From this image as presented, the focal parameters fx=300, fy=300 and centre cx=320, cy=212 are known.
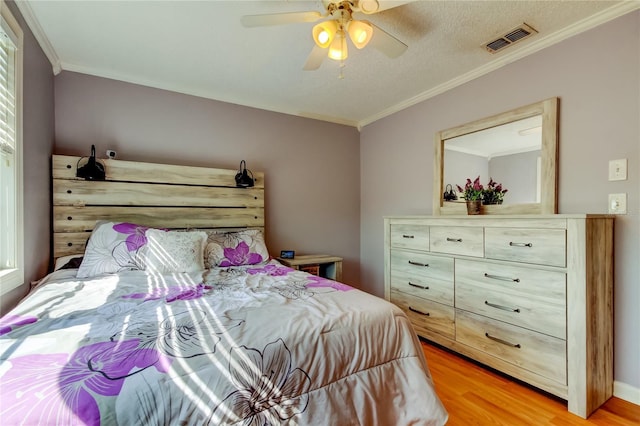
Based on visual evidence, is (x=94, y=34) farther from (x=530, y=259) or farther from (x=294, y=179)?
(x=530, y=259)

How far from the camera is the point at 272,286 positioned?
1729 millimetres

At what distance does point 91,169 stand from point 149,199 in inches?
17.9

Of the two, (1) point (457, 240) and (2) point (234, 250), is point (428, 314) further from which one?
(2) point (234, 250)

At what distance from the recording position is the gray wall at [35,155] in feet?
5.86

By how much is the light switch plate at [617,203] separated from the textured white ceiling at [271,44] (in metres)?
1.07

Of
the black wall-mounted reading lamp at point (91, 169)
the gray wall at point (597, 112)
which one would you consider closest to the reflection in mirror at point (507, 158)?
the gray wall at point (597, 112)

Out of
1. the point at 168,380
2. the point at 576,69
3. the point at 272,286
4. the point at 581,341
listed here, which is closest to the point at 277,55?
the point at 272,286

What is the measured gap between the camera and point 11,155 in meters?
1.65

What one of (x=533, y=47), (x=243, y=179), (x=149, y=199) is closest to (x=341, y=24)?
(x=533, y=47)

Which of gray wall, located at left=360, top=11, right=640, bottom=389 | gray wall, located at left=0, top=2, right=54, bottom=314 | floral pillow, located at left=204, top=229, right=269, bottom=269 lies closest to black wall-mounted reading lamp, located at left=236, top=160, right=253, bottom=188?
floral pillow, located at left=204, top=229, right=269, bottom=269

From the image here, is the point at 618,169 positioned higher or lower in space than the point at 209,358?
higher

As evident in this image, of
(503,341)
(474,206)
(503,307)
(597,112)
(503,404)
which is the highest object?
(597,112)

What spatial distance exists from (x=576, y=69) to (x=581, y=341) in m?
1.68

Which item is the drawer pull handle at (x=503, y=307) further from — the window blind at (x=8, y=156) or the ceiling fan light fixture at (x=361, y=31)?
the window blind at (x=8, y=156)
